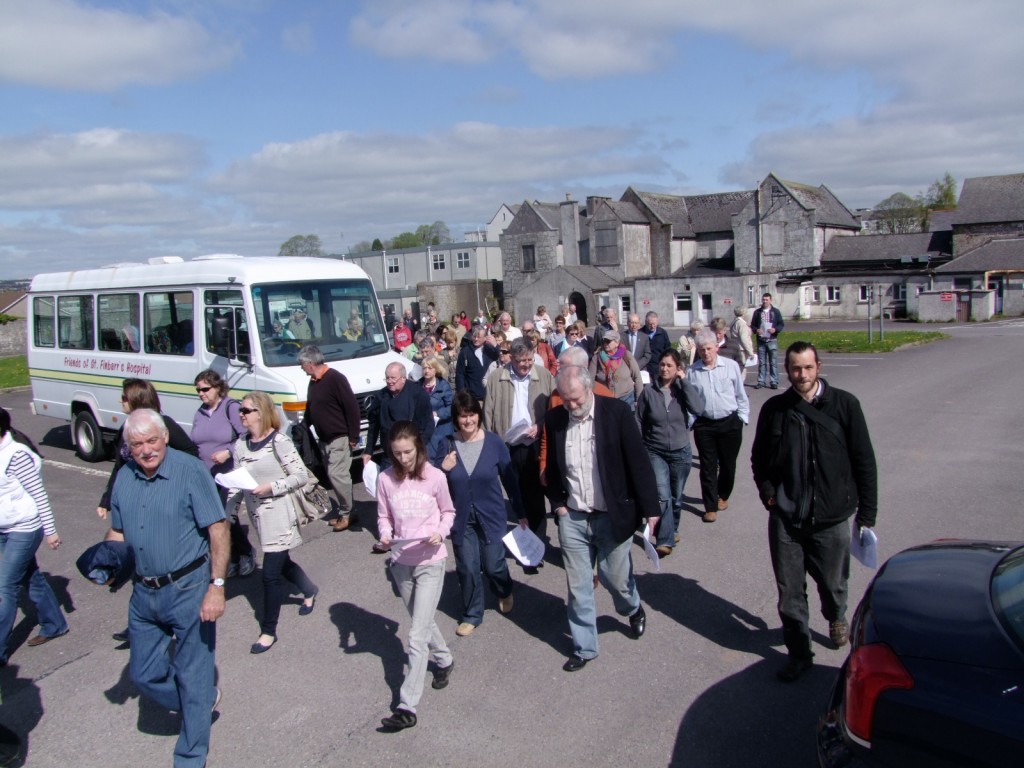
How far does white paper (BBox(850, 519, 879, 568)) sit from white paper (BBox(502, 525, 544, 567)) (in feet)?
6.62

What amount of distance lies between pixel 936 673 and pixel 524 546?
292 cm

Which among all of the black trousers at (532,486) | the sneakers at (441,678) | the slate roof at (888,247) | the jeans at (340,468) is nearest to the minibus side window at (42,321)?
the jeans at (340,468)

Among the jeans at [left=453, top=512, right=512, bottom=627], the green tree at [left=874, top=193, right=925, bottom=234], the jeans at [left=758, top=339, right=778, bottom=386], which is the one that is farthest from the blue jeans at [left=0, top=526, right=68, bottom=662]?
the green tree at [left=874, top=193, right=925, bottom=234]

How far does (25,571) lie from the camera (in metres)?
5.67

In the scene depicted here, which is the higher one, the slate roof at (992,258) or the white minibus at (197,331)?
the slate roof at (992,258)

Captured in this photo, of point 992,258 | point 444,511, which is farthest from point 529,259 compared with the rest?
point 444,511

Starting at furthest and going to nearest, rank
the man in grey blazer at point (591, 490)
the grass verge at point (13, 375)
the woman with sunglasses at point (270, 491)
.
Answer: the grass verge at point (13, 375) → the woman with sunglasses at point (270, 491) → the man in grey blazer at point (591, 490)

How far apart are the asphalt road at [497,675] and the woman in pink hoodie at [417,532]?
42cm

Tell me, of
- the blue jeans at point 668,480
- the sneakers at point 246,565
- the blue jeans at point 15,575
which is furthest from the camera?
the sneakers at point 246,565

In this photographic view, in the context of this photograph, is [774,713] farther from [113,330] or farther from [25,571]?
[113,330]

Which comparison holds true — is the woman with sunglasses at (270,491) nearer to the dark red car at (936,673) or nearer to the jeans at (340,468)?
the jeans at (340,468)

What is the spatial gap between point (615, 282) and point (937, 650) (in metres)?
50.2

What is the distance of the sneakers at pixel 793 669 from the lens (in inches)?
185

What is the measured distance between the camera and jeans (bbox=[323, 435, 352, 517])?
319 inches
